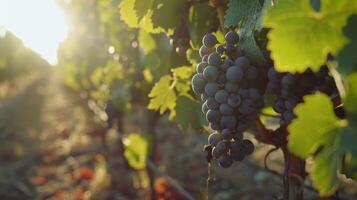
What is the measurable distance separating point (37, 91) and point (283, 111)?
21493 mm

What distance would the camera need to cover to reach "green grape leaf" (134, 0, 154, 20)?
2064mm

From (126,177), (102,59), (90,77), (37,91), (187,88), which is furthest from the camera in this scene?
(37,91)

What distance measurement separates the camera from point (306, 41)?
1188mm

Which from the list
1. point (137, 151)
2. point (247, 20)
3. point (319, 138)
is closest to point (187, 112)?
point (247, 20)

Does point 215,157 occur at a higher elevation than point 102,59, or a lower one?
lower

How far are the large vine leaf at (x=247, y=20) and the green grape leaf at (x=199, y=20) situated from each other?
0.55 metres

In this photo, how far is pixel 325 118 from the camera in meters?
1.16

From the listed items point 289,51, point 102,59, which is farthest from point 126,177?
point 289,51

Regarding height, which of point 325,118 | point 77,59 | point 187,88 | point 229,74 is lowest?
point 325,118

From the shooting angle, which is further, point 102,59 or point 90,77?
point 90,77

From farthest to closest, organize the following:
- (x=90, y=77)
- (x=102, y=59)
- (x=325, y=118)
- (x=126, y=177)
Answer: (x=90, y=77), (x=102, y=59), (x=126, y=177), (x=325, y=118)

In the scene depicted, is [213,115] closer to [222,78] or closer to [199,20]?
[222,78]

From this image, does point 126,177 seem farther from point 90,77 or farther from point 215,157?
point 215,157

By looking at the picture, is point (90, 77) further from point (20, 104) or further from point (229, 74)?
point (20, 104)
